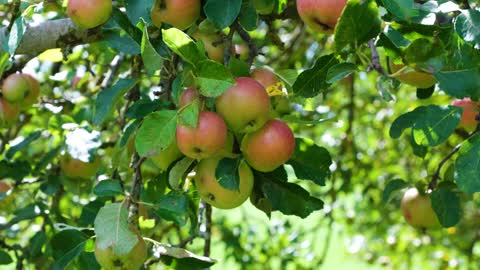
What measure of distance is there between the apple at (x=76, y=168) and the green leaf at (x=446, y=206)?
945 mm

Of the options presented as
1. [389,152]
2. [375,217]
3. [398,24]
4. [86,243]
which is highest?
[398,24]

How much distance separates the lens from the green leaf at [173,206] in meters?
1.40

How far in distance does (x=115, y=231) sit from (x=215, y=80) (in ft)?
1.10

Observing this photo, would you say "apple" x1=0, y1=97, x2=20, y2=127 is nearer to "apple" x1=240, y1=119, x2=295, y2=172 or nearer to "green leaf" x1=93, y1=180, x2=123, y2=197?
"green leaf" x1=93, y1=180, x2=123, y2=197

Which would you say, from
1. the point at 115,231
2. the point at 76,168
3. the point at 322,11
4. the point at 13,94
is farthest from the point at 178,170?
the point at 76,168

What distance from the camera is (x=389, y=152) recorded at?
3766mm

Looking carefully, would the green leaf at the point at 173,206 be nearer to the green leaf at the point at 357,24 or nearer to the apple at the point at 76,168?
the green leaf at the point at 357,24

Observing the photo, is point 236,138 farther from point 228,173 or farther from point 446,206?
point 446,206

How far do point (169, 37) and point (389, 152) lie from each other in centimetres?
277

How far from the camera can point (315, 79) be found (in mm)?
1247

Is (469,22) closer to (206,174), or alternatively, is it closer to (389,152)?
(206,174)

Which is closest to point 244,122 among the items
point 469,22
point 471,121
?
point 469,22

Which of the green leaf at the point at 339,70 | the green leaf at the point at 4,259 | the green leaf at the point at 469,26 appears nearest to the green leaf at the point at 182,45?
the green leaf at the point at 339,70

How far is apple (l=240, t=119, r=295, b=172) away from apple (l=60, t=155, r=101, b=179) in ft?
2.87
